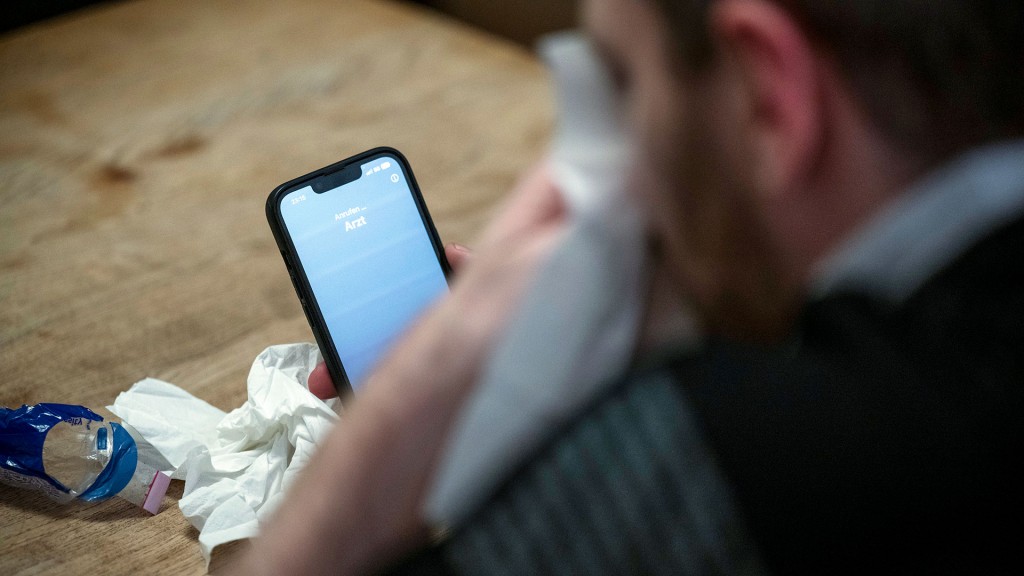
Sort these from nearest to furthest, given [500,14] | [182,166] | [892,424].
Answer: [892,424] → [182,166] → [500,14]

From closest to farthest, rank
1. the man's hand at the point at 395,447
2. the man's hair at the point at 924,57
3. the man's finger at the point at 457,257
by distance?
the man's hair at the point at 924,57
the man's hand at the point at 395,447
the man's finger at the point at 457,257

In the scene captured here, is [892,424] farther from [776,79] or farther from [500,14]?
[500,14]

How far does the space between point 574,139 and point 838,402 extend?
6.8 inches

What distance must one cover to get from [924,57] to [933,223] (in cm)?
6

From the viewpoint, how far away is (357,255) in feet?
2.20

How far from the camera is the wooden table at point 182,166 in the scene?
704 mm

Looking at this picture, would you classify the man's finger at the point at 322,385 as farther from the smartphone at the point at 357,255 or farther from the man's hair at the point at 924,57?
the man's hair at the point at 924,57

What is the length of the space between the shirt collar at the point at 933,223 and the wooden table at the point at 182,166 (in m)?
0.42

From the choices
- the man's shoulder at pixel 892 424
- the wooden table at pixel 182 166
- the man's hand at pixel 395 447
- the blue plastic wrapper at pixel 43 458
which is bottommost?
the man's shoulder at pixel 892 424

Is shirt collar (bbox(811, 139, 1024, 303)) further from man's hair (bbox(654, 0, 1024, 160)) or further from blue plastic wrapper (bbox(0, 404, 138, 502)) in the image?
blue plastic wrapper (bbox(0, 404, 138, 502))

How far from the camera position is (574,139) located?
447mm

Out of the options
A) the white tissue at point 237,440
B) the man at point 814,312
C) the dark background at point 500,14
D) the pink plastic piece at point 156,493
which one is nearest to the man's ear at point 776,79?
the man at point 814,312

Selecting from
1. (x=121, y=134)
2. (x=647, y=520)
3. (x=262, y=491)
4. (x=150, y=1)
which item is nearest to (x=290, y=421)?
(x=262, y=491)

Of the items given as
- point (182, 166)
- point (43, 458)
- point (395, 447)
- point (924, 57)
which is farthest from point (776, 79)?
point (182, 166)
